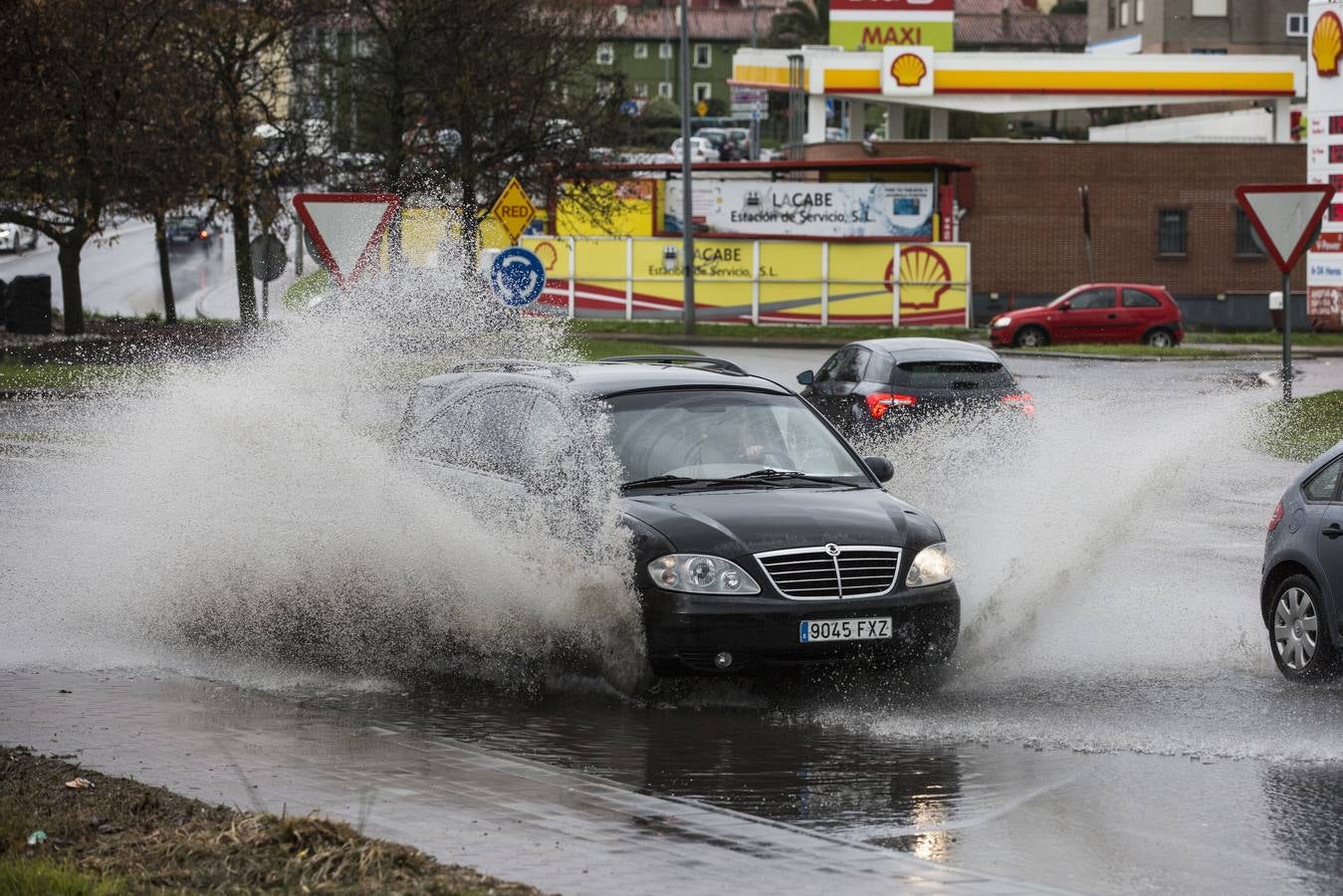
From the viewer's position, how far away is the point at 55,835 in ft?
20.0

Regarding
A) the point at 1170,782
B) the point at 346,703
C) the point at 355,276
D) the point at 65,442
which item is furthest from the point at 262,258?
the point at 1170,782

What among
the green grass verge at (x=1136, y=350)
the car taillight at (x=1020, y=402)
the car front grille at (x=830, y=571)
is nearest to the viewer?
the car front grille at (x=830, y=571)

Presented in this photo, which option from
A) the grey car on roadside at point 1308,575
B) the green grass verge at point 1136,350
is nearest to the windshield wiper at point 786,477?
the grey car on roadside at point 1308,575

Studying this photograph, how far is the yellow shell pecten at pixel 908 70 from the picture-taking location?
62.2 m

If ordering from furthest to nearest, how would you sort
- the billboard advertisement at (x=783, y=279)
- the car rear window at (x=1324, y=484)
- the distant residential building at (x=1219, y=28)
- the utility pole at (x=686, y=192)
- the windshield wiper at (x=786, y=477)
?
the distant residential building at (x=1219, y=28)
the billboard advertisement at (x=783, y=279)
the utility pole at (x=686, y=192)
the windshield wiper at (x=786, y=477)
the car rear window at (x=1324, y=484)

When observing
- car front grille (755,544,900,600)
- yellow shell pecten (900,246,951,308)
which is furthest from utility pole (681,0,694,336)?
car front grille (755,544,900,600)

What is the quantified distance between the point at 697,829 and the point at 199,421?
6504mm

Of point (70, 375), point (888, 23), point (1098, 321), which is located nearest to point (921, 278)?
point (1098, 321)

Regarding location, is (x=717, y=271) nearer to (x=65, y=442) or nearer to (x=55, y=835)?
(x=65, y=442)

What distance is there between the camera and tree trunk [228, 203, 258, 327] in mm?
37084

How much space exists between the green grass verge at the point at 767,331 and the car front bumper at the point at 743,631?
119 feet

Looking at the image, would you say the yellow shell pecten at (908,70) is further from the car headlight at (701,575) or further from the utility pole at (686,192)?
the car headlight at (701,575)

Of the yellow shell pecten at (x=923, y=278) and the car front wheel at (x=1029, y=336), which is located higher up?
the yellow shell pecten at (x=923, y=278)

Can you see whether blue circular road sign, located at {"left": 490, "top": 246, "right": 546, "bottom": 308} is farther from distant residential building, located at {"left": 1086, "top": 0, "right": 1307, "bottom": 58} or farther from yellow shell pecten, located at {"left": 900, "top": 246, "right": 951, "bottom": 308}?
distant residential building, located at {"left": 1086, "top": 0, "right": 1307, "bottom": 58}
